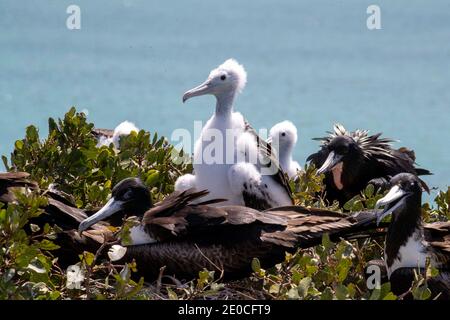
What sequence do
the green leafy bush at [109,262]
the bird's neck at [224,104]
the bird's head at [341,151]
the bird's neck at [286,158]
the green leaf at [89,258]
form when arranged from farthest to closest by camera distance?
the bird's neck at [286,158] < the bird's head at [341,151] < the bird's neck at [224,104] < the green leaf at [89,258] < the green leafy bush at [109,262]

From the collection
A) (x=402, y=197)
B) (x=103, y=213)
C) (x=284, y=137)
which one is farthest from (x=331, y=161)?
(x=103, y=213)

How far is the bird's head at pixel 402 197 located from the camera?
6.34 metres

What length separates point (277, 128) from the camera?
11.4 metres

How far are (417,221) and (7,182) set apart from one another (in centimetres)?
232

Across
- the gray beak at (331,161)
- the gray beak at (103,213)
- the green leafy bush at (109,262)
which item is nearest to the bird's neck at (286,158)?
the gray beak at (331,161)

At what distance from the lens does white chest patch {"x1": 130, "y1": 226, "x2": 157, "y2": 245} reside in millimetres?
6574

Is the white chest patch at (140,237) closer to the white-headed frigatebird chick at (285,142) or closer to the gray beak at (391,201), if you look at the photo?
the gray beak at (391,201)

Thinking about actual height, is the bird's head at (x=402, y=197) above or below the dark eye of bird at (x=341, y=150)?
above

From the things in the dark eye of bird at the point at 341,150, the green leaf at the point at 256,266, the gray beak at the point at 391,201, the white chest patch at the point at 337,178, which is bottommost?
the white chest patch at the point at 337,178

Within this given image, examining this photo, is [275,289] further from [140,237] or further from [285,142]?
[285,142]

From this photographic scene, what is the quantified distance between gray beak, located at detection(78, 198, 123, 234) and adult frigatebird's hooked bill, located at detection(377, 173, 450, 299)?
150 centimetres

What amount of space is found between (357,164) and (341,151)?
9.0 inches

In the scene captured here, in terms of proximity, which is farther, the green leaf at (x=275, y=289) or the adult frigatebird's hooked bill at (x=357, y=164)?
the adult frigatebird's hooked bill at (x=357, y=164)
